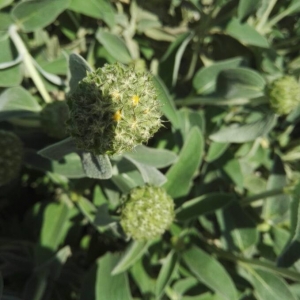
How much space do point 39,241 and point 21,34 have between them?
0.99 m

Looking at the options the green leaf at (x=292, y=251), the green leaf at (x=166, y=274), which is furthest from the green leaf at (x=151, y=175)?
the green leaf at (x=292, y=251)

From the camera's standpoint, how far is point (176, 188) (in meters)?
2.02

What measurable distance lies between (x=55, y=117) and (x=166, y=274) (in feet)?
2.68

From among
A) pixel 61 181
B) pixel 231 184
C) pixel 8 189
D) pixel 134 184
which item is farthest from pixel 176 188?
pixel 8 189

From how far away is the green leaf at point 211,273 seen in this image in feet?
6.07

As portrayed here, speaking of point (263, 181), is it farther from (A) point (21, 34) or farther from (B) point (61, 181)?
(A) point (21, 34)

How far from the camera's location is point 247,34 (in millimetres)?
2127

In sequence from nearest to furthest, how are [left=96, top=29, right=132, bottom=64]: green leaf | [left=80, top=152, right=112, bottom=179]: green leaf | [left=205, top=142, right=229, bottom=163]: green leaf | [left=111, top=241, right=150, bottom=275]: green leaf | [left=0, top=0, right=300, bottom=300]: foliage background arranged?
[left=80, top=152, right=112, bottom=179]: green leaf, [left=111, top=241, right=150, bottom=275]: green leaf, [left=0, top=0, right=300, bottom=300]: foliage background, [left=96, top=29, right=132, bottom=64]: green leaf, [left=205, top=142, right=229, bottom=163]: green leaf

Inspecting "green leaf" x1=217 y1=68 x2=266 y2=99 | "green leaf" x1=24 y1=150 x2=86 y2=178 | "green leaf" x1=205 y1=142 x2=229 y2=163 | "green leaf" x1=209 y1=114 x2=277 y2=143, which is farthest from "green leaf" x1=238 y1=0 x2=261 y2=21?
"green leaf" x1=24 y1=150 x2=86 y2=178

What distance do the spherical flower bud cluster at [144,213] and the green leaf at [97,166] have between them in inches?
12.5

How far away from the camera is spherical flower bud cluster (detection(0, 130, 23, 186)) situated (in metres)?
1.90

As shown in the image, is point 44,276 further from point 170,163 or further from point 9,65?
point 9,65

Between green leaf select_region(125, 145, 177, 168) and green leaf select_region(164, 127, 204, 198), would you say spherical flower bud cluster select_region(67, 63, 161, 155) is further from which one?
green leaf select_region(164, 127, 204, 198)

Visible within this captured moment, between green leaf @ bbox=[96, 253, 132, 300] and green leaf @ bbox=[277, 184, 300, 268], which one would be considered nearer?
green leaf @ bbox=[277, 184, 300, 268]
